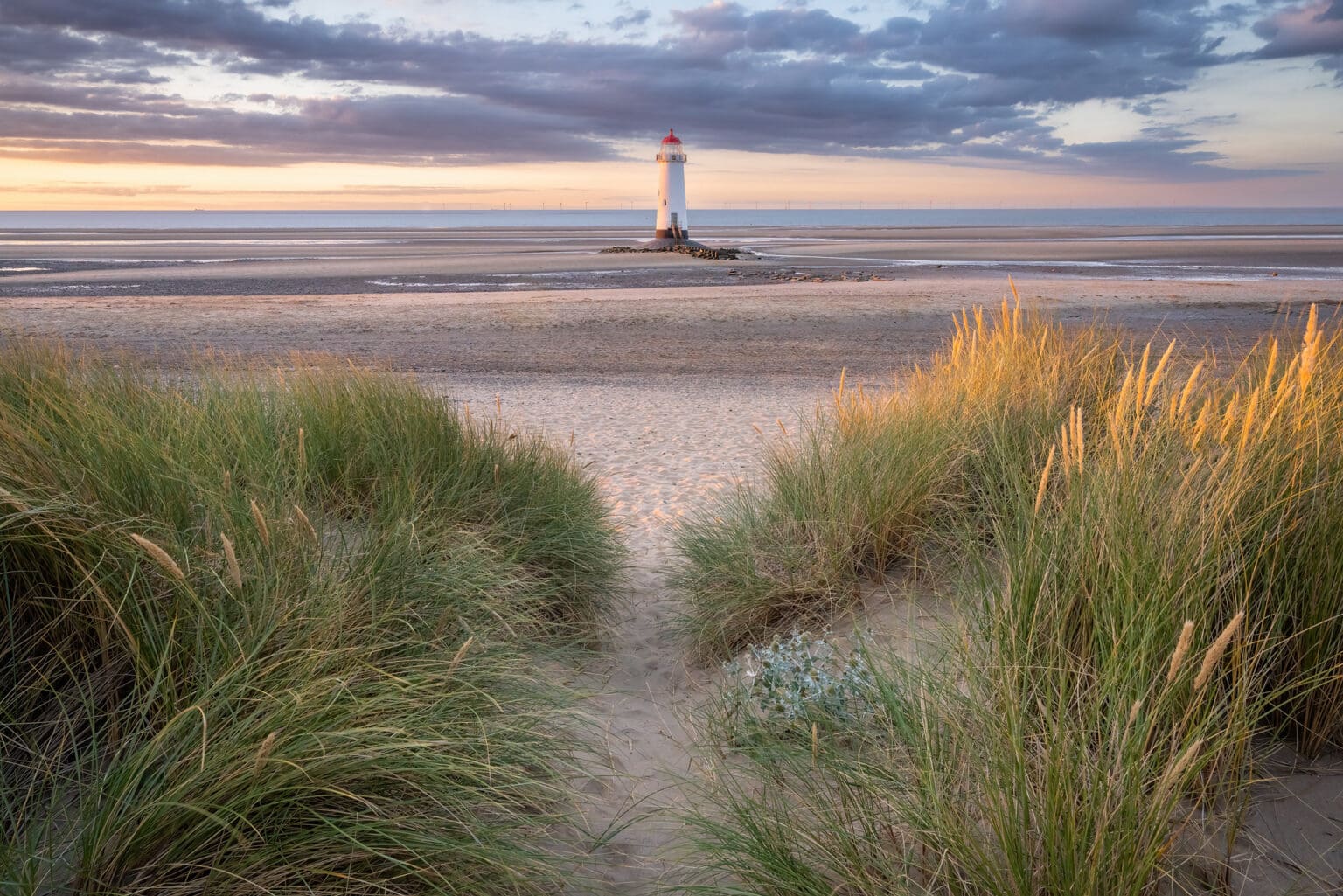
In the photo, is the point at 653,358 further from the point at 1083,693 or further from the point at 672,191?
the point at 672,191

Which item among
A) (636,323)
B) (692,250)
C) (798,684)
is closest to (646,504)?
(798,684)

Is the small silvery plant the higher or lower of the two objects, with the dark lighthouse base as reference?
lower

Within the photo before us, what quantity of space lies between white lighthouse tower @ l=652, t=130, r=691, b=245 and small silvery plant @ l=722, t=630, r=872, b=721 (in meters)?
48.3

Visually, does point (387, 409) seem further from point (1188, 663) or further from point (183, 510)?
point (1188, 663)

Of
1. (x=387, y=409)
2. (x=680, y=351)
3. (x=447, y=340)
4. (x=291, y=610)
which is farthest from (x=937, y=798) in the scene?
(x=447, y=340)

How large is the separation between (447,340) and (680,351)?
14.7 ft

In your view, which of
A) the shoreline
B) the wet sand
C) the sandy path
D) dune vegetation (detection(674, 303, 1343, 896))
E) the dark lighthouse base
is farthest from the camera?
the dark lighthouse base

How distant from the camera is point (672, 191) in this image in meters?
51.9

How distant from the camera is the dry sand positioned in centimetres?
330

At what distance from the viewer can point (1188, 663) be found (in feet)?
7.76

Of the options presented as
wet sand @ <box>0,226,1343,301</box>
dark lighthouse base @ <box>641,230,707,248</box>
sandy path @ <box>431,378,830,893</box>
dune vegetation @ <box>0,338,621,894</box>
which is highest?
dark lighthouse base @ <box>641,230,707,248</box>

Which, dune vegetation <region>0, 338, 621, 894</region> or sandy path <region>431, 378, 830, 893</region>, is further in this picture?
sandy path <region>431, 378, 830, 893</region>

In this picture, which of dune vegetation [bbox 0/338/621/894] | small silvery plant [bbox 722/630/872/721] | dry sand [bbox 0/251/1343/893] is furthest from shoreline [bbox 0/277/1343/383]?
small silvery plant [bbox 722/630/872/721]

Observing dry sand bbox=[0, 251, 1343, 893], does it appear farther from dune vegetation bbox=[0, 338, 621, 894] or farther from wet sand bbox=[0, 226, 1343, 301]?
wet sand bbox=[0, 226, 1343, 301]
